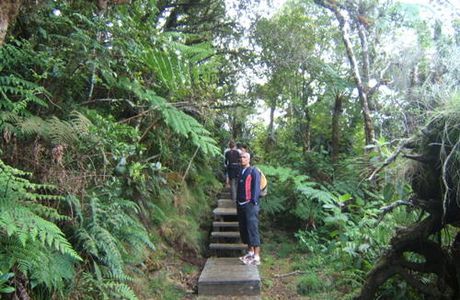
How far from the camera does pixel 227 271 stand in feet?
17.3

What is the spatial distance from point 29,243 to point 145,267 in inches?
93.2

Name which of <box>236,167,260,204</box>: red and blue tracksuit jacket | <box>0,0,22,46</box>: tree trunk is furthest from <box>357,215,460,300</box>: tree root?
<box>0,0,22,46</box>: tree trunk

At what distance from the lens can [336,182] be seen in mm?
8391

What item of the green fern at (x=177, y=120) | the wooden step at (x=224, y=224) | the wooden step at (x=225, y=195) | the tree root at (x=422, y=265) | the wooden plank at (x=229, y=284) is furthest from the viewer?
the wooden step at (x=225, y=195)

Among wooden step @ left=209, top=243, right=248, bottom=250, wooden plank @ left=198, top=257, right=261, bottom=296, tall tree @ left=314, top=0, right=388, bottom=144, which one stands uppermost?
tall tree @ left=314, top=0, right=388, bottom=144

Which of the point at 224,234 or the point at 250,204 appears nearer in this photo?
the point at 250,204

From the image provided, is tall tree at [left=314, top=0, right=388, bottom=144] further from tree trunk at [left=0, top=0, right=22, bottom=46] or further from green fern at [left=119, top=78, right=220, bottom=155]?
tree trunk at [left=0, top=0, right=22, bottom=46]

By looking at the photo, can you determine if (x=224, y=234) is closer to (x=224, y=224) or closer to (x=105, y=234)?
(x=224, y=224)

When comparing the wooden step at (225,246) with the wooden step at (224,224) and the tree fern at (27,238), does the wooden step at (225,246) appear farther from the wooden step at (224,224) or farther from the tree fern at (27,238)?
the tree fern at (27,238)

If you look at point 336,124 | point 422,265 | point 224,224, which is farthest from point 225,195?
point 422,265

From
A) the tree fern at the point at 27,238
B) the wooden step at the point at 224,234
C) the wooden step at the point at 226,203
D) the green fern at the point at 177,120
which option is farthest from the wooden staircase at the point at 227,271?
the tree fern at the point at 27,238

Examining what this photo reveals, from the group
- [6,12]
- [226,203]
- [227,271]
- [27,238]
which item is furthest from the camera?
[226,203]

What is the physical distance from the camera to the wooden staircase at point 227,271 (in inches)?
189

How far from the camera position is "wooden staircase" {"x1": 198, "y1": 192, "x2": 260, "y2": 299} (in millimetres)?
4793
